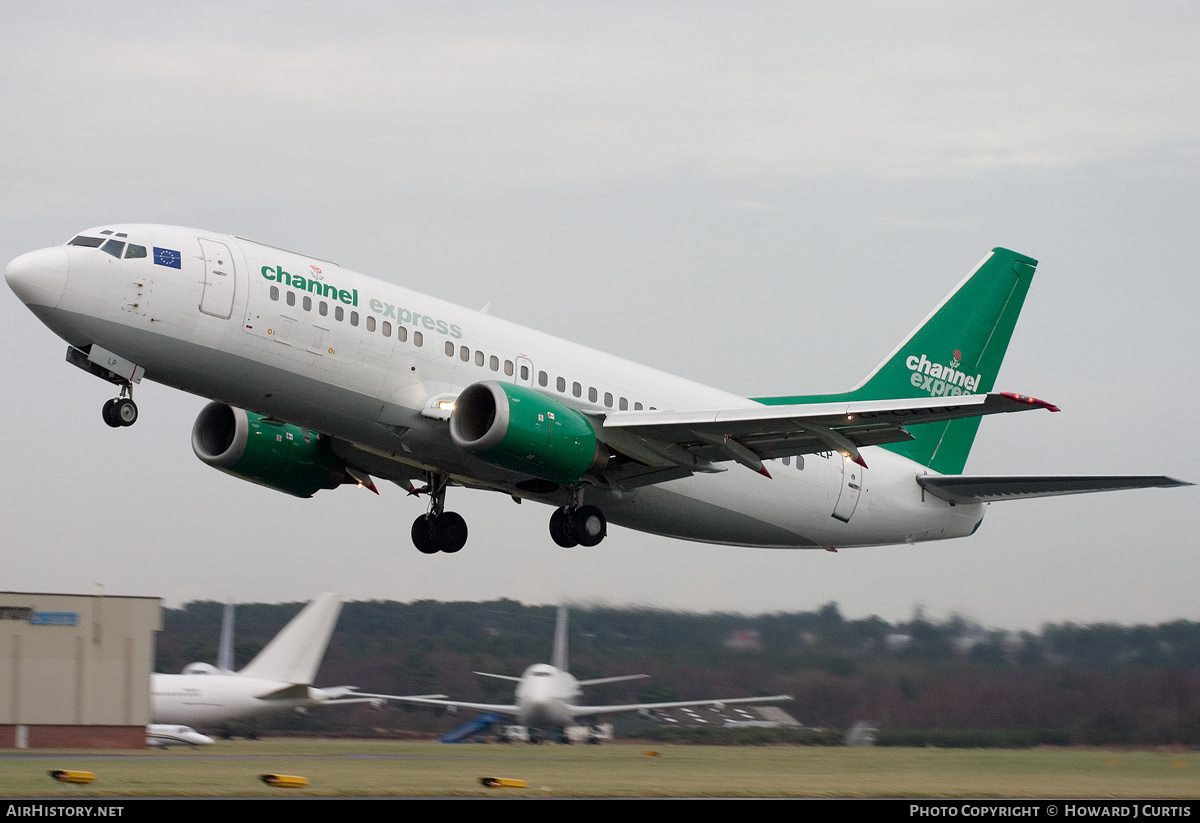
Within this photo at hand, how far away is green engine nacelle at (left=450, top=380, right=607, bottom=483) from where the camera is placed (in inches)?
1021

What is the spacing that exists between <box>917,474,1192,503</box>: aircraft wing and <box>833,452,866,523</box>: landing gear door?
6.08 feet

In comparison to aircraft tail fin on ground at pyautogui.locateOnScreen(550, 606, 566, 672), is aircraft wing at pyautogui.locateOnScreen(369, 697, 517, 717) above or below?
below

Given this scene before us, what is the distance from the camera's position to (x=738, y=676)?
36.2 metres

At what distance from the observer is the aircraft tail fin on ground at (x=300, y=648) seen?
132 ft

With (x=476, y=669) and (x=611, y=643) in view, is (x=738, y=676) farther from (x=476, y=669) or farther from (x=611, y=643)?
(x=476, y=669)

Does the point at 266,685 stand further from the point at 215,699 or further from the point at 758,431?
the point at 758,431

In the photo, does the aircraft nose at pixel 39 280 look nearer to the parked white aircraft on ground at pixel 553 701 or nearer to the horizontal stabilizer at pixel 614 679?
the parked white aircraft on ground at pixel 553 701

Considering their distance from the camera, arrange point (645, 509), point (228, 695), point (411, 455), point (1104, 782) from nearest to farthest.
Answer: point (1104, 782) < point (411, 455) < point (645, 509) < point (228, 695)

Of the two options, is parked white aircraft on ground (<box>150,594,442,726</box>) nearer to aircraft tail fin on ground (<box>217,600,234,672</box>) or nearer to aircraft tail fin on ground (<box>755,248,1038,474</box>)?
aircraft tail fin on ground (<box>217,600,234,672</box>)

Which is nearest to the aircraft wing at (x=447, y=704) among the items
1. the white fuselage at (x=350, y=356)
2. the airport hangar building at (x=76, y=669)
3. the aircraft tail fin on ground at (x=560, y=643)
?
the aircraft tail fin on ground at (x=560, y=643)

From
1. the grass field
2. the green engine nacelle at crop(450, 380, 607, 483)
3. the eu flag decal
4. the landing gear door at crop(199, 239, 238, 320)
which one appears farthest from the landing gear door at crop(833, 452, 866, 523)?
the eu flag decal

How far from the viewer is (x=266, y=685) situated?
3966 centimetres

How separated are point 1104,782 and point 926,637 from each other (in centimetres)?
943
